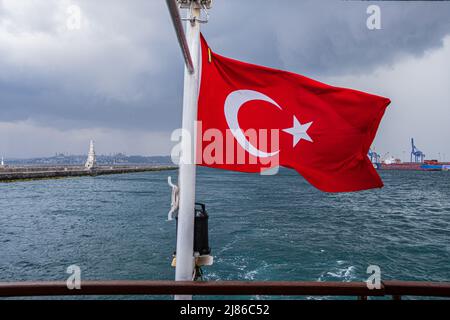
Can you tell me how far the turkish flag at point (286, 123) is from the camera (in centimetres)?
410

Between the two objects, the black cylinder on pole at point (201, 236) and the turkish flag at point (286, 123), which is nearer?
the black cylinder on pole at point (201, 236)

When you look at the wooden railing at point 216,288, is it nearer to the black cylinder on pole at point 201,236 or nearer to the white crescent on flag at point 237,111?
the black cylinder on pole at point 201,236

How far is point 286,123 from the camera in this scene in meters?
4.29

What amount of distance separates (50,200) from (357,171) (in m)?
41.6

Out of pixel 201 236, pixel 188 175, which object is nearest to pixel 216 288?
pixel 201 236

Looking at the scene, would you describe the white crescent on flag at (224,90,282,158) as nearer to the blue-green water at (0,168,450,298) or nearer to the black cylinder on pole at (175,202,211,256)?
the black cylinder on pole at (175,202,211,256)

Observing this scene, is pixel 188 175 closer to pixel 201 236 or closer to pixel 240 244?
pixel 201 236

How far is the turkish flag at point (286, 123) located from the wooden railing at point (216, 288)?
5.16 ft

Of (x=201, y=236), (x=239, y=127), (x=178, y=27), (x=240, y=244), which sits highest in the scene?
(x=178, y=27)

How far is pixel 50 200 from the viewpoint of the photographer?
119 feet

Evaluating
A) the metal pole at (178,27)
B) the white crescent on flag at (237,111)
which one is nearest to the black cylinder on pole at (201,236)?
the white crescent on flag at (237,111)

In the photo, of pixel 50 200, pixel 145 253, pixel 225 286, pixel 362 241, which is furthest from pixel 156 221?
pixel 225 286

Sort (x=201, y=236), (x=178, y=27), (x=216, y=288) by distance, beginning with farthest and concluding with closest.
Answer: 1. (x=201, y=236)
2. (x=216, y=288)
3. (x=178, y=27)

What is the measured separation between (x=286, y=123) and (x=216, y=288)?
2699 millimetres
